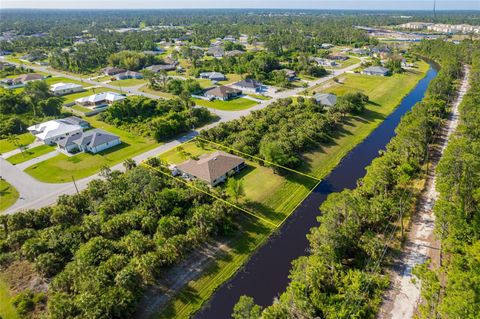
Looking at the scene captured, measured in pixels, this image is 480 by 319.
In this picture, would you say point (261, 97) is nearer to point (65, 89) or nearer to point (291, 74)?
point (291, 74)

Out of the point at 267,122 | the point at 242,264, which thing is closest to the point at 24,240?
the point at 242,264

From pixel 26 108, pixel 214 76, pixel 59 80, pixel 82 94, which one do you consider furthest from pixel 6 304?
pixel 59 80

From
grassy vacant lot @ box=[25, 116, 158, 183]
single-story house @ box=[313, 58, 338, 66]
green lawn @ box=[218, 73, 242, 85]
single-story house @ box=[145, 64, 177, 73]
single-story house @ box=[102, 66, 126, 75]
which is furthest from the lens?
single-story house @ box=[313, 58, 338, 66]

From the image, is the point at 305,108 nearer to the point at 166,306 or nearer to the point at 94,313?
the point at 166,306

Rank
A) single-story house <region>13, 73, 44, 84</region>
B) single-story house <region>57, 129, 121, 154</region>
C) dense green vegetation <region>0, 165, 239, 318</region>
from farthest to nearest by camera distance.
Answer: single-story house <region>13, 73, 44, 84</region>
single-story house <region>57, 129, 121, 154</region>
dense green vegetation <region>0, 165, 239, 318</region>

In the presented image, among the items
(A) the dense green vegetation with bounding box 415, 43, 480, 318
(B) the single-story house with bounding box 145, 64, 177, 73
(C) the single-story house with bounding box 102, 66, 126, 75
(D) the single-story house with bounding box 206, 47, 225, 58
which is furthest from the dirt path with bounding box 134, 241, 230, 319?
(D) the single-story house with bounding box 206, 47, 225, 58

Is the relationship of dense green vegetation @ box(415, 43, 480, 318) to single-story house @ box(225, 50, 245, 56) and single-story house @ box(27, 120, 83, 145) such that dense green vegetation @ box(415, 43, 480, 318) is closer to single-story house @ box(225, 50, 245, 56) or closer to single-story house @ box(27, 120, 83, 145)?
single-story house @ box(27, 120, 83, 145)
